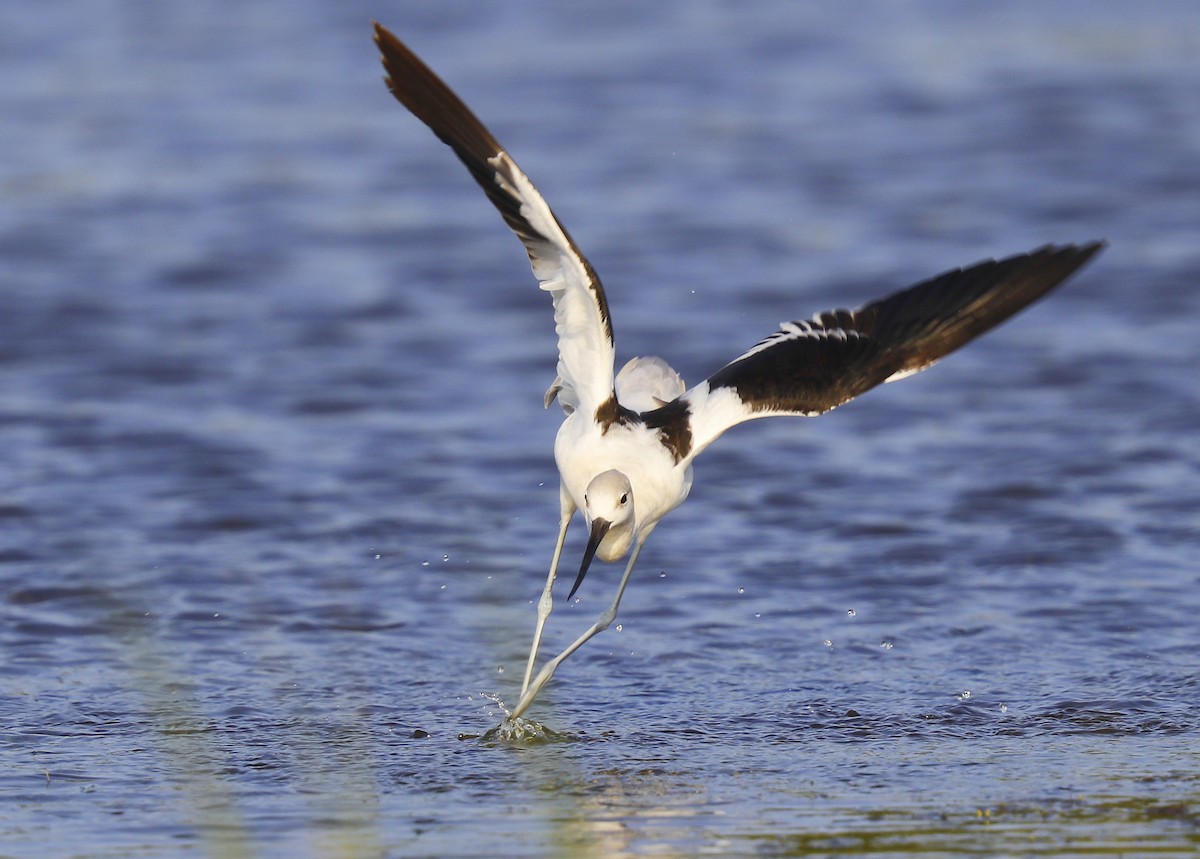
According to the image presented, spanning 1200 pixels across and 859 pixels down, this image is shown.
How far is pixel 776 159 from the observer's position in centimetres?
1722

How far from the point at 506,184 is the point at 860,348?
198 centimetres

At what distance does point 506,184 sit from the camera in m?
6.36

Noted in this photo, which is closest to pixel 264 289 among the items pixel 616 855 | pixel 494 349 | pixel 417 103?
pixel 494 349

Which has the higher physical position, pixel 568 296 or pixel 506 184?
pixel 506 184

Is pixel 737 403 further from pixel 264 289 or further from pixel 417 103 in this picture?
pixel 264 289

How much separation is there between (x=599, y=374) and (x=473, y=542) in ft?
9.41

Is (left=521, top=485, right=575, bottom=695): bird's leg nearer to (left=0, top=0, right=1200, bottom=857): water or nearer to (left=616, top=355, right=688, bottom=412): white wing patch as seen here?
(left=0, top=0, right=1200, bottom=857): water

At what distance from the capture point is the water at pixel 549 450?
679 centimetres

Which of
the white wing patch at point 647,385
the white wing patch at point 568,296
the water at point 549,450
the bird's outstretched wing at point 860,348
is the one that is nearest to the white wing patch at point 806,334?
the bird's outstretched wing at point 860,348

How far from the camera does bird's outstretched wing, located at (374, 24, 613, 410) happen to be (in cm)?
637

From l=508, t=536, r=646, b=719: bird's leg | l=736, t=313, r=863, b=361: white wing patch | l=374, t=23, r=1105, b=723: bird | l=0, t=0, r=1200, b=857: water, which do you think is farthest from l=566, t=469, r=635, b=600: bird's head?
l=736, t=313, r=863, b=361: white wing patch

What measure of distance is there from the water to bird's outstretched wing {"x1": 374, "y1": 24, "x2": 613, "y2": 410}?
5.33 ft

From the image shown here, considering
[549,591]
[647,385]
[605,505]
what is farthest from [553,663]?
[647,385]

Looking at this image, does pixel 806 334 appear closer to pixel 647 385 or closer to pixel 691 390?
pixel 691 390
